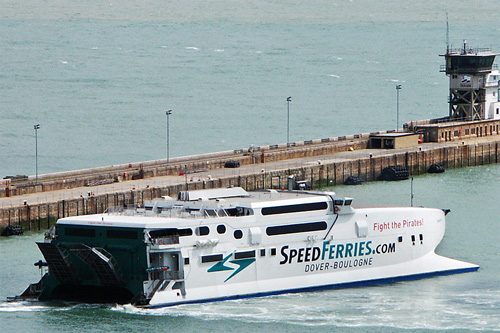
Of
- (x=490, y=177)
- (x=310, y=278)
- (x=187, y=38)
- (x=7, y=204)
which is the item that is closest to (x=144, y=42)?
Result: (x=187, y=38)

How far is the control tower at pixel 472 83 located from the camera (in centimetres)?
11744

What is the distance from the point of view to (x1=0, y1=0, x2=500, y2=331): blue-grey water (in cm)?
5591

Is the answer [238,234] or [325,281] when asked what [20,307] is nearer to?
[238,234]

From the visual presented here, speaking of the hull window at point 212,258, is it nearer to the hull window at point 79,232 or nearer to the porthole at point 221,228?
the porthole at point 221,228

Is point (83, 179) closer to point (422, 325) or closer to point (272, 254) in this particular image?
point (272, 254)

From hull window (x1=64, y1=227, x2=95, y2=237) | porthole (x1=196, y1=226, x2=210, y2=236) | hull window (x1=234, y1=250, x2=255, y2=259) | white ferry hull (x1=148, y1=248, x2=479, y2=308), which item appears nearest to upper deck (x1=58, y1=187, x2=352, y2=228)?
hull window (x1=64, y1=227, x2=95, y2=237)

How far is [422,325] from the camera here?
5481 cm

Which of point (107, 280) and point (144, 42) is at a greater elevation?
point (144, 42)

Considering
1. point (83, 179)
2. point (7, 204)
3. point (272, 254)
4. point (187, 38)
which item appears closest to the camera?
point (272, 254)

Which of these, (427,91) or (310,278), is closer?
(310,278)

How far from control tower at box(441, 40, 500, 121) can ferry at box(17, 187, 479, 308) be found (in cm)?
5615

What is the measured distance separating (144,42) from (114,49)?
9.45 m

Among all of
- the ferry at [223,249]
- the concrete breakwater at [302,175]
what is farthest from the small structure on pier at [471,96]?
the ferry at [223,249]

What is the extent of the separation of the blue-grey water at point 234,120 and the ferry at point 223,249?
3.17ft
